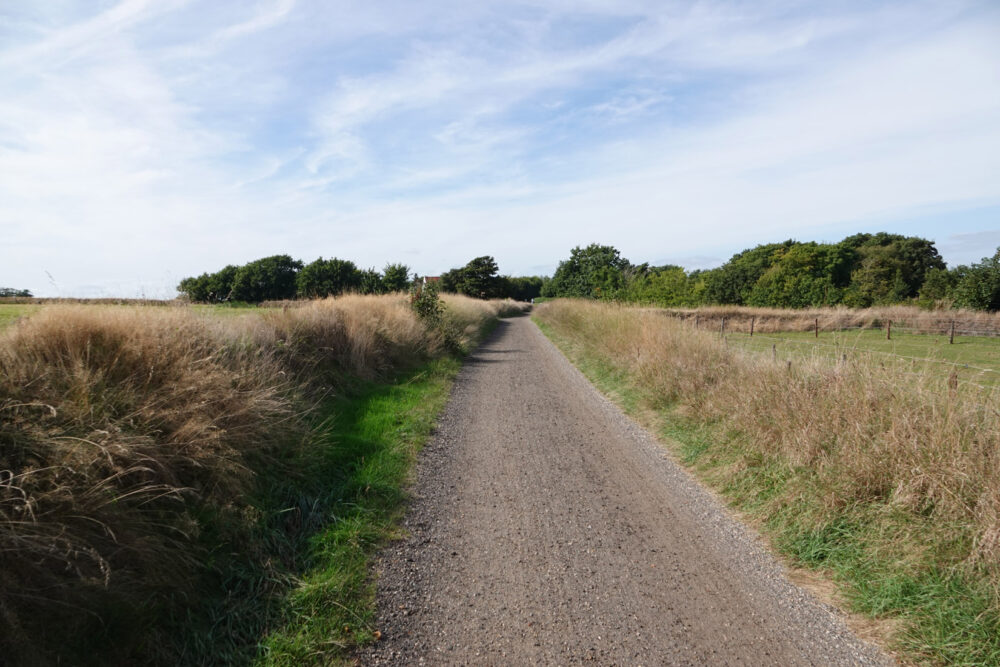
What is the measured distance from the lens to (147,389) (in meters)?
3.96

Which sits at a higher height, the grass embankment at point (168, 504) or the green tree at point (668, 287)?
the green tree at point (668, 287)

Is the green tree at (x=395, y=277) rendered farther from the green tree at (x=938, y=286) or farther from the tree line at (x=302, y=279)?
the green tree at (x=938, y=286)

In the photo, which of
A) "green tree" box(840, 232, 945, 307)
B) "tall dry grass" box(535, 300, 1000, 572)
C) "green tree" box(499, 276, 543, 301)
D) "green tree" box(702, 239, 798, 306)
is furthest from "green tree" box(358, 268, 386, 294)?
"green tree" box(499, 276, 543, 301)

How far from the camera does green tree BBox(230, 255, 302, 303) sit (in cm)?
2748

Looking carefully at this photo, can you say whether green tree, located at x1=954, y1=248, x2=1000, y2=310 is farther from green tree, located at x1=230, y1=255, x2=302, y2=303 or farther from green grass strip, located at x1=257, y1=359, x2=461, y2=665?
green tree, located at x1=230, y1=255, x2=302, y2=303

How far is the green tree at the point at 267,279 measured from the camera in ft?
90.2

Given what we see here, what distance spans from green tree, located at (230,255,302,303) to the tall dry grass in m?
24.0

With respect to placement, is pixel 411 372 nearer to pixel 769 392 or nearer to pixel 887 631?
pixel 769 392

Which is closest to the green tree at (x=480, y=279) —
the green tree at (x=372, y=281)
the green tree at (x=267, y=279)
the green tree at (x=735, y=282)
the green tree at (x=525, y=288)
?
the green tree at (x=525, y=288)

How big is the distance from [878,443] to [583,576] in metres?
2.66

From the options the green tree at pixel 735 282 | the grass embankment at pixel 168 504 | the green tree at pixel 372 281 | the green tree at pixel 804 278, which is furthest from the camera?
the green tree at pixel 735 282

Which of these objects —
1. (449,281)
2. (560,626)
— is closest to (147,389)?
(560,626)

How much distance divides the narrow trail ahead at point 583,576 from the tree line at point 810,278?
21972 mm

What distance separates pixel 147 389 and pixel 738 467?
543 cm
